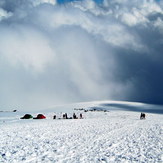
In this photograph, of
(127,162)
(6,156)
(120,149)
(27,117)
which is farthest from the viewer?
(27,117)

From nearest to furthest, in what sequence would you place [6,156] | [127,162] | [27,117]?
[127,162], [6,156], [27,117]

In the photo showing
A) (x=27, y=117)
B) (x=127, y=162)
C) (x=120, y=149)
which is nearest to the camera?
(x=127, y=162)

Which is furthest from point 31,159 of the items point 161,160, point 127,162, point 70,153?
point 161,160

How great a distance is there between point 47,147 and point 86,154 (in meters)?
3.42

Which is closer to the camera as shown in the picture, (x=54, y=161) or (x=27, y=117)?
(x=54, y=161)

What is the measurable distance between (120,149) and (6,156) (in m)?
6.98

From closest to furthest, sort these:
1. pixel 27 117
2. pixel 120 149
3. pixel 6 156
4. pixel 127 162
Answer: pixel 127 162 < pixel 6 156 < pixel 120 149 < pixel 27 117

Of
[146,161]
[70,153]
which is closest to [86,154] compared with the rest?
[70,153]

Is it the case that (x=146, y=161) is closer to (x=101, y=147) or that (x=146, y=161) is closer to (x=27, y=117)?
(x=101, y=147)

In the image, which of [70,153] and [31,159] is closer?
[31,159]

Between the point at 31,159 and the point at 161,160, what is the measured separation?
22.2ft

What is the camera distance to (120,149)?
1435 centimetres

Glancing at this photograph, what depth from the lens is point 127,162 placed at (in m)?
11.2

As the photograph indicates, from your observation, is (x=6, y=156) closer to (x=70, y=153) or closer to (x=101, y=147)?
(x=70, y=153)
